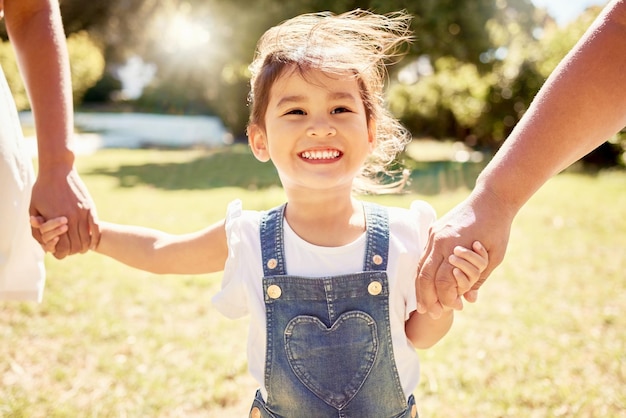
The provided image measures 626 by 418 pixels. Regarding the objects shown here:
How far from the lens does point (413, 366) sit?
5.54 feet

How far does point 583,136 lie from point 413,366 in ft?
2.69

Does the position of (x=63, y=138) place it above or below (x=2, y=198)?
above

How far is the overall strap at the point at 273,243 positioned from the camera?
1.65 m

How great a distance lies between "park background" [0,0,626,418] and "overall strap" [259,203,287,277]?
4.21ft

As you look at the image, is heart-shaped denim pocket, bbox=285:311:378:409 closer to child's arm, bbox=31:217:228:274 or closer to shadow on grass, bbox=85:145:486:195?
child's arm, bbox=31:217:228:274

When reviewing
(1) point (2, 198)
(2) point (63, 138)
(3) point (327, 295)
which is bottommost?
(3) point (327, 295)

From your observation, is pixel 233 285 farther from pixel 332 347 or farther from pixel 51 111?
pixel 51 111

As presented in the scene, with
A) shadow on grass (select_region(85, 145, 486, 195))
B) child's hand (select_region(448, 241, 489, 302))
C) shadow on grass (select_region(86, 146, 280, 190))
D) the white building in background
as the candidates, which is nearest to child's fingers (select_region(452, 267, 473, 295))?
child's hand (select_region(448, 241, 489, 302))

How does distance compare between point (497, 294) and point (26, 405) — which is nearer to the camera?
point (26, 405)

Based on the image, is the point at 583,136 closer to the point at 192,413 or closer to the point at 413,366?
the point at 413,366

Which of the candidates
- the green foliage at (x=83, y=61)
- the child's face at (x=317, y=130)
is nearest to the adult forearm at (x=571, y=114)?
the child's face at (x=317, y=130)

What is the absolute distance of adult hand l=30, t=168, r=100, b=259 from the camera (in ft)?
5.82

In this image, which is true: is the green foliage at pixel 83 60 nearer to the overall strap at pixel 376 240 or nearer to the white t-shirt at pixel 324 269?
the white t-shirt at pixel 324 269

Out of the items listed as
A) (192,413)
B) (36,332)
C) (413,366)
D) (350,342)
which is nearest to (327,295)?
(350,342)
